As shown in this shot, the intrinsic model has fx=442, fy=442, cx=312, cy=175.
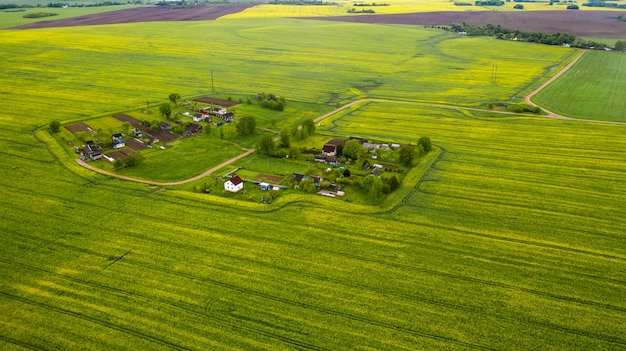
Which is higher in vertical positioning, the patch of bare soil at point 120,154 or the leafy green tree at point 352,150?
the leafy green tree at point 352,150

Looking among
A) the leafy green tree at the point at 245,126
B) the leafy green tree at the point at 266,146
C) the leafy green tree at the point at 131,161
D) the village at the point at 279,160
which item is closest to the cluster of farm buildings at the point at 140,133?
the village at the point at 279,160

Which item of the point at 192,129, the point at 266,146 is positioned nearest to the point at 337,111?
the point at 266,146

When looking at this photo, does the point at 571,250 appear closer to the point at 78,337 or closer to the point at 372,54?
the point at 78,337

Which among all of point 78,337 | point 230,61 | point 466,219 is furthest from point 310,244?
point 230,61

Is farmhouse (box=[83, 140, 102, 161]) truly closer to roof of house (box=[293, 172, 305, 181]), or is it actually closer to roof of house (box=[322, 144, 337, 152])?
roof of house (box=[293, 172, 305, 181])

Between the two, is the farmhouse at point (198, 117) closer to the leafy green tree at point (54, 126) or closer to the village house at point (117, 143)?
the village house at point (117, 143)

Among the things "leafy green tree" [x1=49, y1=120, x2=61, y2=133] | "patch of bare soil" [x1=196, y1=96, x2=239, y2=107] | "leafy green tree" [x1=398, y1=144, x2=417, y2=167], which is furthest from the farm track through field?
"patch of bare soil" [x1=196, y1=96, x2=239, y2=107]

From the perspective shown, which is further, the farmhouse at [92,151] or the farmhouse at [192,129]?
the farmhouse at [192,129]
